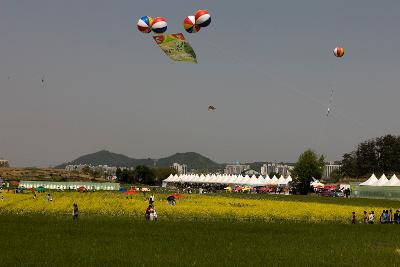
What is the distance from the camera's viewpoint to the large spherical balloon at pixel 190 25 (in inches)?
1324

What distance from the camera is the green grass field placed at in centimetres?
2108

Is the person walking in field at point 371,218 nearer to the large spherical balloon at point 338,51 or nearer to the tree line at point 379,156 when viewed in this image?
the large spherical balloon at point 338,51

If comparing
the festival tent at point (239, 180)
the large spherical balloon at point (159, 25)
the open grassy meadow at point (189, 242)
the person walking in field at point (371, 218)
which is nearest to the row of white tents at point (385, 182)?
the festival tent at point (239, 180)

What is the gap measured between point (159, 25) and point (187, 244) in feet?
46.7

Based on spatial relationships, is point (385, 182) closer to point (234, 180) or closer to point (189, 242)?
point (234, 180)

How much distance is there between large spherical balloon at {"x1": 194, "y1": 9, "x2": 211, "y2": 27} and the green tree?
9588 cm

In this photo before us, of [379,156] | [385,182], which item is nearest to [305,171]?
[385,182]

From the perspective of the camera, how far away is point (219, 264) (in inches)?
802

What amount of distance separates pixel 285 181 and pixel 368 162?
2501 inches

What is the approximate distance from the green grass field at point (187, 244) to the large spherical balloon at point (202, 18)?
36.7 ft

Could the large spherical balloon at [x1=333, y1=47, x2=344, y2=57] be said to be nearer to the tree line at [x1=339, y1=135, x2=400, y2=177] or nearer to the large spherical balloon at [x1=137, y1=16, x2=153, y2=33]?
the large spherical balloon at [x1=137, y1=16, x2=153, y2=33]

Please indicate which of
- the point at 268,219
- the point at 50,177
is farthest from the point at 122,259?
the point at 50,177

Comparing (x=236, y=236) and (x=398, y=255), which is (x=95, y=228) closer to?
(x=236, y=236)

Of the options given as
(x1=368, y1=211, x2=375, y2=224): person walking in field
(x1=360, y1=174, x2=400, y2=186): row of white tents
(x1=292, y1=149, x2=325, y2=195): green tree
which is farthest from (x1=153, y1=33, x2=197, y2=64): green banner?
(x1=292, y1=149, x2=325, y2=195): green tree
